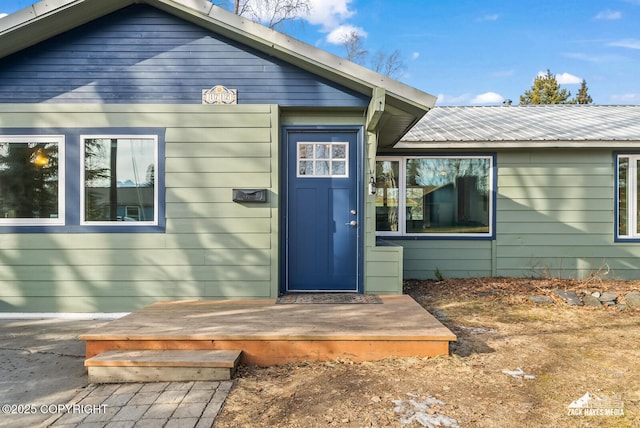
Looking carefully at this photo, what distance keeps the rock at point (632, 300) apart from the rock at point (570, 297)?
1.78 feet

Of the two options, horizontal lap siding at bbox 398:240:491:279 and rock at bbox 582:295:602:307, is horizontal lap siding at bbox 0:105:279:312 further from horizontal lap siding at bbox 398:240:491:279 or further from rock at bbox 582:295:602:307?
rock at bbox 582:295:602:307

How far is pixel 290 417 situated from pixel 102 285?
10.6 feet

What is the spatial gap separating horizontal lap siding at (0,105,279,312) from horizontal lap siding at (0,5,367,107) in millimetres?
183

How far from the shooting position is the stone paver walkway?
227 cm

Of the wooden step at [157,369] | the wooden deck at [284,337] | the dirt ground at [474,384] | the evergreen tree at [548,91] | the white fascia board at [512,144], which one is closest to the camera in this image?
the dirt ground at [474,384]

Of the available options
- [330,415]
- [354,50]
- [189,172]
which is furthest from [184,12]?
[354,50]

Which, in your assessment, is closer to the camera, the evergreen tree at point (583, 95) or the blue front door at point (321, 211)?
the blue front door at point (321, 211)

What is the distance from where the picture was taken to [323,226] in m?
4.73

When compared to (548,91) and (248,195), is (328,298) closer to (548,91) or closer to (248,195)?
(248,195)

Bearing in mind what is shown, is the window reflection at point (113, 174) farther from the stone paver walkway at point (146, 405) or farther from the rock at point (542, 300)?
the rock at point (542, 300)

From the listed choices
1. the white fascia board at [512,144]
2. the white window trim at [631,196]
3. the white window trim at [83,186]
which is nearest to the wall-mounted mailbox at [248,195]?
the white window trim at [83,186]
